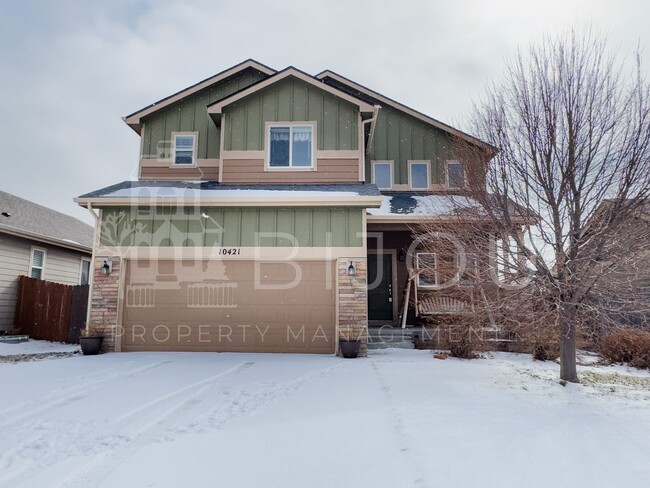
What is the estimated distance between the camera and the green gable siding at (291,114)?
1040 cm

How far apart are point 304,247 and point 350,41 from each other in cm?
612

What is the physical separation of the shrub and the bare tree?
2.13 m

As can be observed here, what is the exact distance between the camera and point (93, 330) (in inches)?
356

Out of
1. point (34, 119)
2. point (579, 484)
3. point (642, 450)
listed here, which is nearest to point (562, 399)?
point (642, 450)

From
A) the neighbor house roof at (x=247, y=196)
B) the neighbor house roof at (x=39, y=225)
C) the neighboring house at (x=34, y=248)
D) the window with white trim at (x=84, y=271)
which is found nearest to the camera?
the neighbor house roof at (x=247, y=196)

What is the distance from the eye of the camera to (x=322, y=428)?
13.8 ft

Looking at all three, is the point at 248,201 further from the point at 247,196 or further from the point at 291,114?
→ the point at 291,114

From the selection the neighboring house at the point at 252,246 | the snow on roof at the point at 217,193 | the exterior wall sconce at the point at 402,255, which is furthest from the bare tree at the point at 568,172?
the exterior wall sconce at the point at 402,255

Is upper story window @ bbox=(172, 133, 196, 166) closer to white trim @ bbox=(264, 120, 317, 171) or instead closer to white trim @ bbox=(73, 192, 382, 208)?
white trim @ bbox=(264, 120, 317, 171)

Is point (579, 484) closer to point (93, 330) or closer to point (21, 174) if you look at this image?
point (93, 330)

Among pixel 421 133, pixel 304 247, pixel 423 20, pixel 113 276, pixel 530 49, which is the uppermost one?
pixel 423 20

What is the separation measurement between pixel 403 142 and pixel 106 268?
8.70 m

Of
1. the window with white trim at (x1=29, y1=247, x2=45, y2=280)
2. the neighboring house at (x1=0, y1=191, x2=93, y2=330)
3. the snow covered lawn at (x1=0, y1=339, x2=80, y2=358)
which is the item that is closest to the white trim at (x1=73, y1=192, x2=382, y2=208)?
the snow covered lawn at (x1=0, y1=339, x2=80, y2=358)

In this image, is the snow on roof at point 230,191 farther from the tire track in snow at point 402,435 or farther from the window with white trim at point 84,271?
the window with white trim at point 84,271
